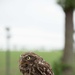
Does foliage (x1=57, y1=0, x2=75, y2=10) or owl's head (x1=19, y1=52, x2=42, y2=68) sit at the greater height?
foliage (x1=57, y1=0, x2=75, y2=10)

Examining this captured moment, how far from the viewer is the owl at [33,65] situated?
3.21 metres

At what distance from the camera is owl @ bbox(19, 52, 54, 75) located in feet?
10.5

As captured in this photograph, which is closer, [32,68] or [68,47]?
[32,68]

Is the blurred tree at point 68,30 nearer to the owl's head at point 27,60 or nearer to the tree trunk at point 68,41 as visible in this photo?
the tree trunk at point 68,41

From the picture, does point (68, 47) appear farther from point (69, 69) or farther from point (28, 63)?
point (28, 63)

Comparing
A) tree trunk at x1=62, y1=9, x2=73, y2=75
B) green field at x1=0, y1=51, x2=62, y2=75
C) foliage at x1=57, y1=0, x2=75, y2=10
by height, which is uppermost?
foliage at x1=57, y1=0, x2=75, y2=10

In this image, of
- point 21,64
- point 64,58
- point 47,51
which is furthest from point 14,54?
point 21,64

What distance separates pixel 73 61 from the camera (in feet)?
66.6

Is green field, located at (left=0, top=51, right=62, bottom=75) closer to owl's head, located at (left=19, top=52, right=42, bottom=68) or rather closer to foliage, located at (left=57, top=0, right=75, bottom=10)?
foliage, located at (left=57, top=0, right=75, bottom=10)

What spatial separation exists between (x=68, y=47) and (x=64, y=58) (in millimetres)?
642

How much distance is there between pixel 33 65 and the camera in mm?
3219

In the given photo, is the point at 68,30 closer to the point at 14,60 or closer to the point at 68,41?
the point at 68,41

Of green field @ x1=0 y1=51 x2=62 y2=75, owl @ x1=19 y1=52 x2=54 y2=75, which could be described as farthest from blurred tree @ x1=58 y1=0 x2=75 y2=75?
owl @ x1=19 y1=52 x2=54 y2=75

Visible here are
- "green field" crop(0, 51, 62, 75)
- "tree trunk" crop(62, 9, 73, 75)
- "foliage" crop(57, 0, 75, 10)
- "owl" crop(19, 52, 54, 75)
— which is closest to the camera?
"owl" crop(19, 52, 54, 75)
